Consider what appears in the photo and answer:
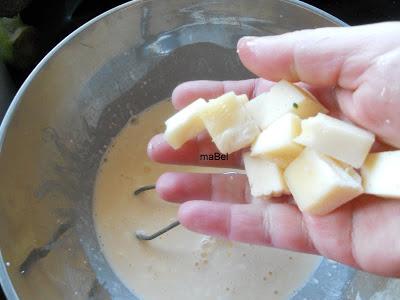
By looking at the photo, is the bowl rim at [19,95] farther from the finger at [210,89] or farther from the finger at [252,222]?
the finger at [252,222]

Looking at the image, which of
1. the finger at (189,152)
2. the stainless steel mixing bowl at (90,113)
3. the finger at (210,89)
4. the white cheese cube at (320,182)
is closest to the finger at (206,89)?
the finger at (210,89)

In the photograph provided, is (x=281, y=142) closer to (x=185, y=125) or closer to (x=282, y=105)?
(x=282, y=105)

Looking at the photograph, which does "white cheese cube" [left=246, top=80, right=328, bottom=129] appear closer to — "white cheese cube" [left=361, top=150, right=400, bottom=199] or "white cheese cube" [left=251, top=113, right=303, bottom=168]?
"white cheese cube" [left=251, top=113, right=303, bottom=168]

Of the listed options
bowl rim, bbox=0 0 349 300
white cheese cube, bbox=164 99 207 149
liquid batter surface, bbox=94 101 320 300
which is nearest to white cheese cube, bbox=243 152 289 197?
white cheese cube, bbox=164 99 207 149

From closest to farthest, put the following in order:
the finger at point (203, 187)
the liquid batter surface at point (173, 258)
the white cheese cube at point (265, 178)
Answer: the white cheese cube at point (265, 178), the finger at point (203, 187), the liquid batter surface at point (173, 258)

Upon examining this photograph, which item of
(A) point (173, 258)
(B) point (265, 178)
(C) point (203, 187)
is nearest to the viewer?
(B) point (265, 178)

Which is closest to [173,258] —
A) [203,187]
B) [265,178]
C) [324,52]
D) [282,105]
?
[203,187]

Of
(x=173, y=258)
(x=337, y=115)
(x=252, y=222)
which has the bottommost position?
(x=173, y=258)
